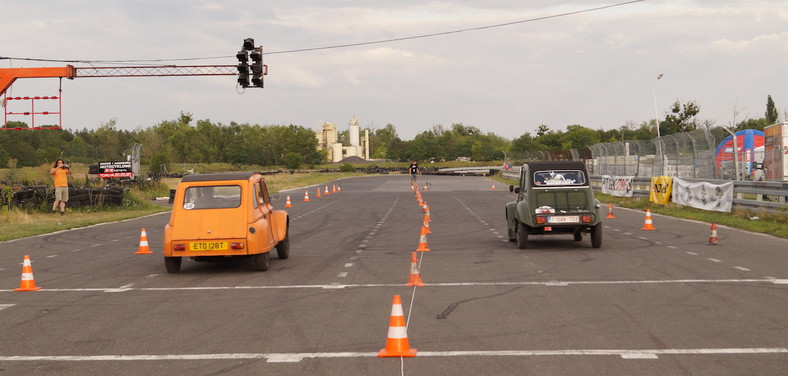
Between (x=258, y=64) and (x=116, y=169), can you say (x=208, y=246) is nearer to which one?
(x=258, y=64)

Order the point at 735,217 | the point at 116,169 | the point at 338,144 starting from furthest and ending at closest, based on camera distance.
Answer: the point at 338,144 < the point at 116,169 < the point at 735,217

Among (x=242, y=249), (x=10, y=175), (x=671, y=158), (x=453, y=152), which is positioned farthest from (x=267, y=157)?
(x=242, y=249)

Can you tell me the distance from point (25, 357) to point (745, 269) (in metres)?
10.3

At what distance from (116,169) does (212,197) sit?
120 ft

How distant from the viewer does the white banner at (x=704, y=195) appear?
950 inches

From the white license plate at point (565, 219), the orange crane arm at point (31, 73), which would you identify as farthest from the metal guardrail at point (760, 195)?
the orange crane arm at point (31, 73)

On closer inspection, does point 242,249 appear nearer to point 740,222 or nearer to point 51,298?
point 51,298

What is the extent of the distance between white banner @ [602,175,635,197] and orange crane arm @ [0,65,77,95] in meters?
23.6

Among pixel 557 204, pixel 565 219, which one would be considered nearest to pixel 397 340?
pixel 565 219

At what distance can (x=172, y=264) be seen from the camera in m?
13.0

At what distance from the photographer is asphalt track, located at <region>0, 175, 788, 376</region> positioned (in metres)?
6.75

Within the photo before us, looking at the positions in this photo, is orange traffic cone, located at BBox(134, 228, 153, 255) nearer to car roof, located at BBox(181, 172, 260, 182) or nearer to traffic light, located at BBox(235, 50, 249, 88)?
car roof, located at BBox(181, 172, 260, 182)

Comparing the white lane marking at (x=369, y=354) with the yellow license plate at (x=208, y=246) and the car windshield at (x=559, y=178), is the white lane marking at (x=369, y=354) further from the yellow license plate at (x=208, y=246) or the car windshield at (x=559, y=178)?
the car windshield at (x=559, y=178)

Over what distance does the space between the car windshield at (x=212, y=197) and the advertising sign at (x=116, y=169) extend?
35.7m
